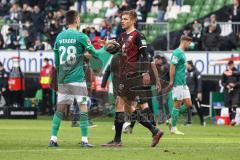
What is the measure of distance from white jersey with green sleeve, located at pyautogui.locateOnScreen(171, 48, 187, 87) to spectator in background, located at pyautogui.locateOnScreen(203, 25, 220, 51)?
9.43 metres

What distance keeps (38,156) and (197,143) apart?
4.59m

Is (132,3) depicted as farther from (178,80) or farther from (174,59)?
(174,59)

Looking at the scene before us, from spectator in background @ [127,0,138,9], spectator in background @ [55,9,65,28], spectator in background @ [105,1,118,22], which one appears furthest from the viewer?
spectator in background @ [127,0,138,9]

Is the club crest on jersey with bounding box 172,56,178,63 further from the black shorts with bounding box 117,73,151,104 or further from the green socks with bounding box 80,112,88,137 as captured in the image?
the green socks with bounding box 80,112,88,137

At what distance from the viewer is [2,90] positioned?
34.1 meters

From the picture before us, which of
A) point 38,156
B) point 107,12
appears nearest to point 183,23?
point 107,12

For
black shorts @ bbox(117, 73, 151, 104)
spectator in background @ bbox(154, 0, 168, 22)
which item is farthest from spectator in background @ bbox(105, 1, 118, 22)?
black shorts @ bbox(117, 73, 151, 104)

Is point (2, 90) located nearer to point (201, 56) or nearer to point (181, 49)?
point (201, 56)

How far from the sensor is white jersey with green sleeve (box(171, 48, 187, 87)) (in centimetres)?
2180

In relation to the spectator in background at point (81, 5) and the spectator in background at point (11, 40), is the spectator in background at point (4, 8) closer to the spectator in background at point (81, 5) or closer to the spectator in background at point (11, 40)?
the spectator in background at point (81, 5)

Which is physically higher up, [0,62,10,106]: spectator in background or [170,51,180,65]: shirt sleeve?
[170,51,180,65]: shirt sleeve

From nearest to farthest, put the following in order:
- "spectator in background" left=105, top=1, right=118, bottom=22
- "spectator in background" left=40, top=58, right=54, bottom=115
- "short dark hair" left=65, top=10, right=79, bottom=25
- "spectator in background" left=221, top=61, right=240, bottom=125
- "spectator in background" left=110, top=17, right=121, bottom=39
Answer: "short dark hair" left=65, top=10, right=79, bottom=25, "spectator in background" left=221, top=61, right=240, bottom=125, "spectator in background" left=40, top=58, right=54, bottom=115, "spectator in background" left=110, top=17, right=121, bottom=39, "spectator in background" left=105, top=1, right=118, bottom=22

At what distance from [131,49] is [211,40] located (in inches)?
600

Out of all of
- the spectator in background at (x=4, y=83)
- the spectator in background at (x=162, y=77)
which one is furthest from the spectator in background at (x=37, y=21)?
the spectator in background at (x=162, y=77)
